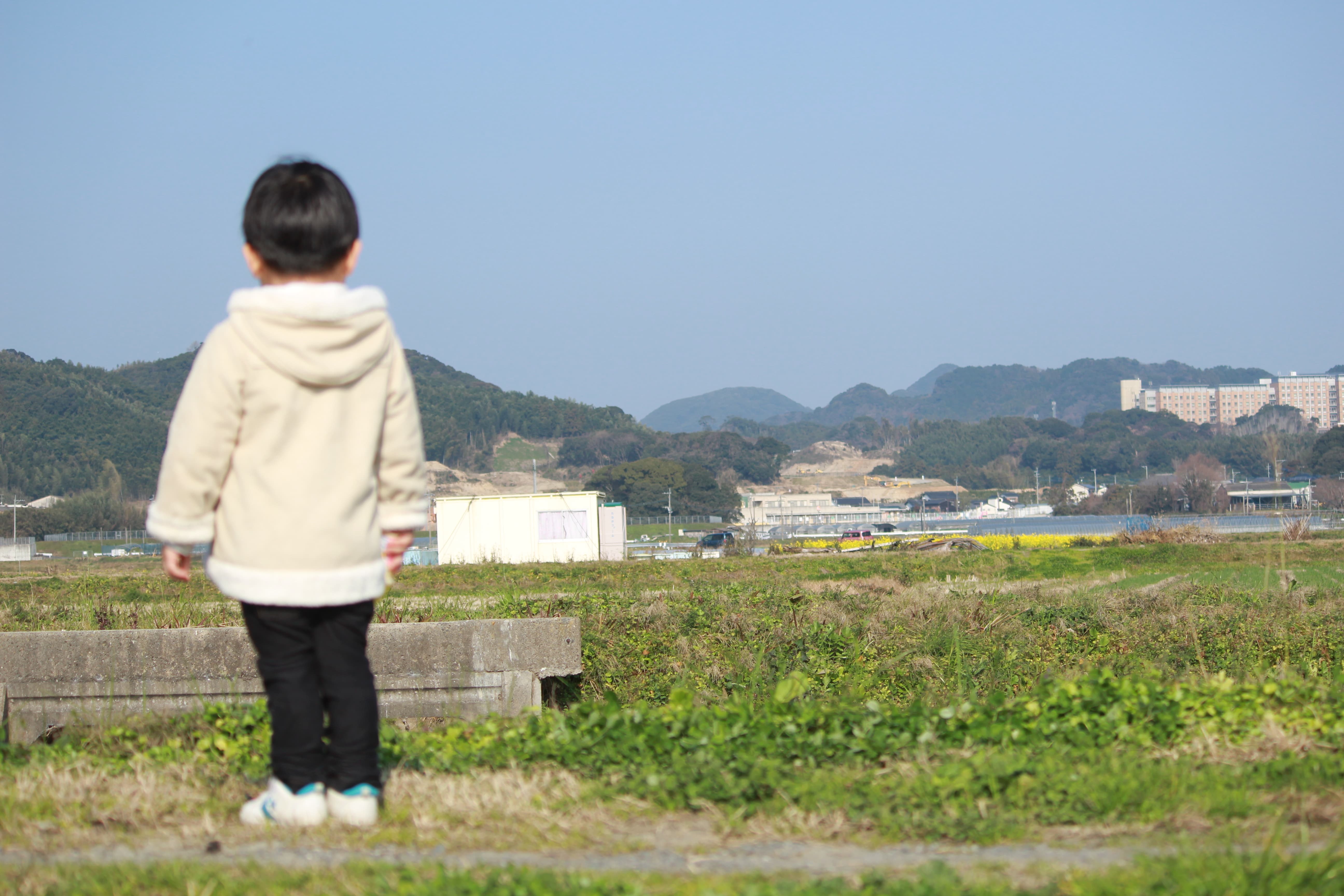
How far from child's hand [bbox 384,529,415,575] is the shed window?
35697 mm

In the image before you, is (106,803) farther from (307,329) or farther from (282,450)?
(307,329)

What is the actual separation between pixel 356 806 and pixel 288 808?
182 millimetres

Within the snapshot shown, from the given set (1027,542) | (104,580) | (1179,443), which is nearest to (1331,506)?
(1027,542)

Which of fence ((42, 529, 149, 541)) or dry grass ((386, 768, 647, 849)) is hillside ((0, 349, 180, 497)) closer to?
fence ((42, 529, 149, 541))

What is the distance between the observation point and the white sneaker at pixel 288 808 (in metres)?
2.90

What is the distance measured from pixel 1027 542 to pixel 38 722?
4432 cm

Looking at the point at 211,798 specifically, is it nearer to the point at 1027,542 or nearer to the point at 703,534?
the point at 1027,542

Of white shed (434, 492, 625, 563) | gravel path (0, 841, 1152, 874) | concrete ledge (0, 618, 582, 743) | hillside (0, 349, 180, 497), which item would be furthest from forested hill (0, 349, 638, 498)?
gravel path (0, 841, 1152, 874)

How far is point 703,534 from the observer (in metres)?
88.4

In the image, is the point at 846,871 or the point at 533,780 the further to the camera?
the point at 533,780

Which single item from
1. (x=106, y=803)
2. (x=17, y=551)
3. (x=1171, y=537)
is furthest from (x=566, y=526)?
(x=106, y=803)

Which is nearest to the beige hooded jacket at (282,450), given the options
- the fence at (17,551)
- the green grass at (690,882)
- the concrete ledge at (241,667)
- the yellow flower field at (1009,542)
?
the green grass at (690,882)

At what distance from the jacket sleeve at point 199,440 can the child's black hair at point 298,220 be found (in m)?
0.30

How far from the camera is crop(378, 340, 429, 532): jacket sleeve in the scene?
3043 millimetres
